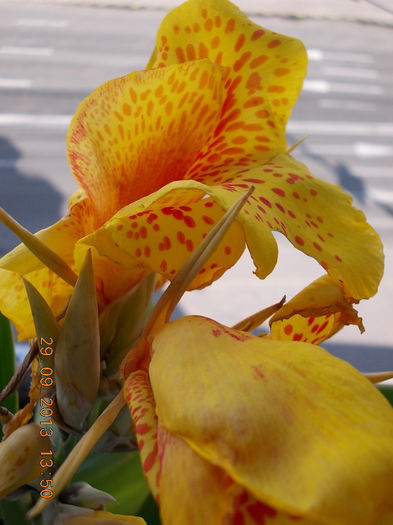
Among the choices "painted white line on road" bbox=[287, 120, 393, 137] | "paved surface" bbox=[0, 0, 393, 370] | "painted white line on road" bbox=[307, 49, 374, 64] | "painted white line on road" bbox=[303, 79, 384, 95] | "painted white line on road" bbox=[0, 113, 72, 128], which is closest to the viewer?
"paved surface" bbox=[0, 0, 393, 370]

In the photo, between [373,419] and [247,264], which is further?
[247,264]

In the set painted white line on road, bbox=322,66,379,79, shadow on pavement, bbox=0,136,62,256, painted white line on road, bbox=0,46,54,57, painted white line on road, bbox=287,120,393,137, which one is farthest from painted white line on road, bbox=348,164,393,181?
painted white line on road, bbox=0,46,54,57

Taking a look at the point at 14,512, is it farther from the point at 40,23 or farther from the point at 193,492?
the point at 40,23

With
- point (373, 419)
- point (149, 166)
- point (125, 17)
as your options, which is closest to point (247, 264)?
point (149, 166)

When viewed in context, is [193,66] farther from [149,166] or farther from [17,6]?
[17,6]

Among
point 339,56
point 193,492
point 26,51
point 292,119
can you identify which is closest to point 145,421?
point 193,492

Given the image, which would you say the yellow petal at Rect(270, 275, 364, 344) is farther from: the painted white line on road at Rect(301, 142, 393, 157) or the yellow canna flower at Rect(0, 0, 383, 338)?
the painted white line on road at Rect(301, 142, 393, 157)

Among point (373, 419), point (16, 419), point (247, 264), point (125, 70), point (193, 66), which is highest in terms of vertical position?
point (193, 66)
